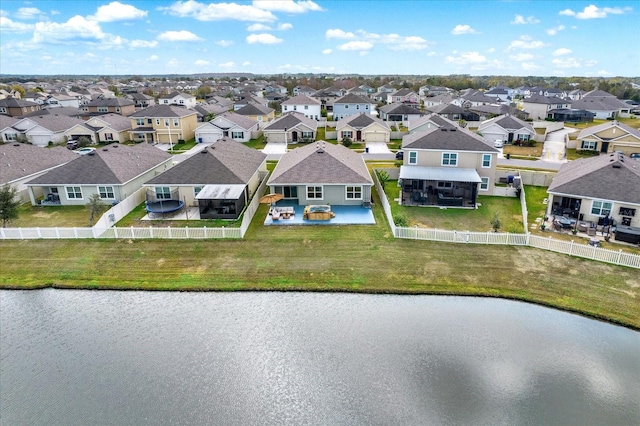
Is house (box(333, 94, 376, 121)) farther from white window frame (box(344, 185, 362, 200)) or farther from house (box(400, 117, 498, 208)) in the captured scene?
white window frame (box(344, 185, 362, 200))

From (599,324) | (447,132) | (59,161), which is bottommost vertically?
(599,324)

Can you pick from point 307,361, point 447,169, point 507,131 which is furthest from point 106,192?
point 507,131

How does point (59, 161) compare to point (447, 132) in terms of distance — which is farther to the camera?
point (59, 161)

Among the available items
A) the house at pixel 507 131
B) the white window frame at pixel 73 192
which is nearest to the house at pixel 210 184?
the white window frame at pixel 73 192

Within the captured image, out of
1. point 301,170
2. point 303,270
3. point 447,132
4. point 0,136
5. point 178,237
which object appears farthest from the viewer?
point 0,136

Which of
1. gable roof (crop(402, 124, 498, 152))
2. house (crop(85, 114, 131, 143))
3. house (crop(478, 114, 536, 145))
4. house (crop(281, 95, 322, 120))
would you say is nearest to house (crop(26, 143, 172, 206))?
gable roof (crop(402, 124, 498, 152))

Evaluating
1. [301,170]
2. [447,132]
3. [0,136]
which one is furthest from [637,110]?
[0,136]

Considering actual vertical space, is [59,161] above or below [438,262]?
above

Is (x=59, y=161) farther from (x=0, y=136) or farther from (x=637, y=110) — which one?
(x=637, y=110)
